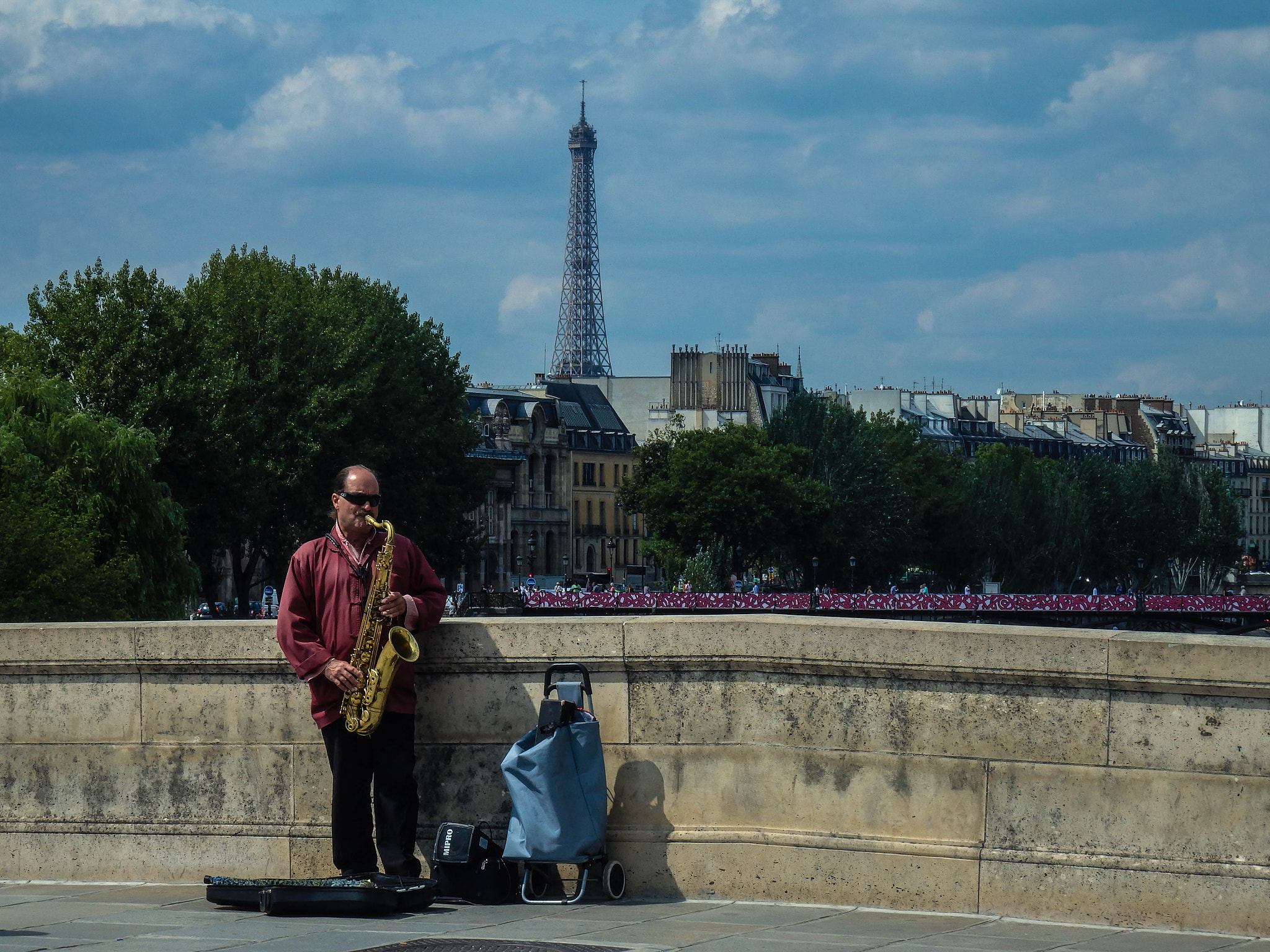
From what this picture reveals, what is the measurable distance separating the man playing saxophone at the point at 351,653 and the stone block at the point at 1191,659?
328 centimetres

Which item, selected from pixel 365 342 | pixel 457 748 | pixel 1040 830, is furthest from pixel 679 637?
pixel 365 342

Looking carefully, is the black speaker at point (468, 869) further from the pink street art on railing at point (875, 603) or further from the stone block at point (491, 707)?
the pink street art on railing at point (875, 603)

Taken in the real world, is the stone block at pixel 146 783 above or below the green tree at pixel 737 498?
below

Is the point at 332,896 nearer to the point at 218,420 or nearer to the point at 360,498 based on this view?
the point at 360,498

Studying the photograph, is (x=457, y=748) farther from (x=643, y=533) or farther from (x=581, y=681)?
(x=643, y=533)

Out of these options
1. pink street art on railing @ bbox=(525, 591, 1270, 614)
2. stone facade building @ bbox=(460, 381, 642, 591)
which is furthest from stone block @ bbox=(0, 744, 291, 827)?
stone facade building @ bbox=(460, 381, 642, 591)

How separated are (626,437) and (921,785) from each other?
152 metres

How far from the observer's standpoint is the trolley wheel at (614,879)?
9477 millimetres

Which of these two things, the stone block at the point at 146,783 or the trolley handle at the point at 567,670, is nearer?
the trolley handle at the point at 567,670

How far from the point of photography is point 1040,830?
353 inches

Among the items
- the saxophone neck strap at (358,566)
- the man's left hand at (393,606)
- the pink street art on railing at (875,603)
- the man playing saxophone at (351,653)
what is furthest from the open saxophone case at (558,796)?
the pink street art on railing at (875,603)

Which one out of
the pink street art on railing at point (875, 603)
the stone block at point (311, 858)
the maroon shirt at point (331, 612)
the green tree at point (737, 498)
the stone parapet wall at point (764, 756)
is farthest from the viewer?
the green tree at point (737, 498)

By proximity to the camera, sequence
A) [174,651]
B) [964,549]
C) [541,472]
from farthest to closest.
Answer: [541,472] → [964,549] → [174,651]

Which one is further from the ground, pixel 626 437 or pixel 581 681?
pixel 626 437
